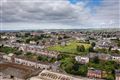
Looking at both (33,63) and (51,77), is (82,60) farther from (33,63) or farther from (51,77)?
(51,77)

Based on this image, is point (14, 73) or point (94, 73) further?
point (94, 73)

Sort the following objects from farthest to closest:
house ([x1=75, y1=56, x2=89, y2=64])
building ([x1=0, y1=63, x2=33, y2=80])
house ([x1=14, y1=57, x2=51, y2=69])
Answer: house ([x1=75, y1=56, x2=89, y2=64])
house ([x1=14, y1=57, x2=51, y2=69])
building ([x1=0, y1=63, x2=33, y2=80])

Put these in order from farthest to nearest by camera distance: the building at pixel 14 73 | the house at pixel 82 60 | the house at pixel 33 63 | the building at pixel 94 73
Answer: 1. the house at pixel 82 60
2. the house at pixel 33 63
3. the building at pixel 94 73
4. the building at pixel 14 73

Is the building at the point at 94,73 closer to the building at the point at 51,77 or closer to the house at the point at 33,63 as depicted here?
the building at the point at 51,77

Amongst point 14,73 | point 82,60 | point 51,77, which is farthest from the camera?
point 82,60

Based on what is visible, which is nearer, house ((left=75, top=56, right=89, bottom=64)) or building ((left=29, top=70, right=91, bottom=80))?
building ((left=29, top=70, right=91, bottom=80))

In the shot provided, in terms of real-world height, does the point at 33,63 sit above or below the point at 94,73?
above

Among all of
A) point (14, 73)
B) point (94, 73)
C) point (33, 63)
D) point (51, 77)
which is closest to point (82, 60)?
point (94, 73)

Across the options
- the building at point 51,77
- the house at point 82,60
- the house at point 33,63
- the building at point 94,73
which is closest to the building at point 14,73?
the building at point 51,77

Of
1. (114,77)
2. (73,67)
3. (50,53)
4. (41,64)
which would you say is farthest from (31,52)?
(114,77)

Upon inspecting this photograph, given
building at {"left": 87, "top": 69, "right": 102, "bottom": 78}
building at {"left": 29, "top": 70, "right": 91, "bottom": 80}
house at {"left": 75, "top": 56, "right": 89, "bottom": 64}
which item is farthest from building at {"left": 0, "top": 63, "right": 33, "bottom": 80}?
house at {"left": 75, "top": 56, "right": 89, "bottom": 64}

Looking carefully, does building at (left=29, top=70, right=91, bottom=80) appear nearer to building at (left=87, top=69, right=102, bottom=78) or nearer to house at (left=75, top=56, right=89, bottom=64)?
building at (left=87, top=69, right=102, bottom=78)

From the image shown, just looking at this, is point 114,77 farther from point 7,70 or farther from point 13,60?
point 13,60
